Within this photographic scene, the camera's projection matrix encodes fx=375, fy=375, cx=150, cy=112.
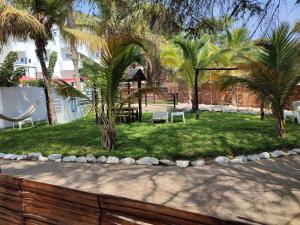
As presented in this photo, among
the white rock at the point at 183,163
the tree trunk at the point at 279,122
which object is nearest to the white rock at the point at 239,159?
the white rock at the point at 183,163

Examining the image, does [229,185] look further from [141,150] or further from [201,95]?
[201,95]

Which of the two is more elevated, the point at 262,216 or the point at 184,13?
the point at 184,13

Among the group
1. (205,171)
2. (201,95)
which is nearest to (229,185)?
(205,171)

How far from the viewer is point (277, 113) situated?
10.2 m

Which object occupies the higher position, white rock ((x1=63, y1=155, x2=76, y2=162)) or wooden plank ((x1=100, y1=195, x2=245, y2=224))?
wooden plank ((x1=100, y1=195, x2=245, y2=224))

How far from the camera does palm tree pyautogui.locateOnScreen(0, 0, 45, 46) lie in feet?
38.0

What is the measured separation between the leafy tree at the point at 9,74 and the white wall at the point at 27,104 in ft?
1.62

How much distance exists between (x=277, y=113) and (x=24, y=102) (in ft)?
37.4

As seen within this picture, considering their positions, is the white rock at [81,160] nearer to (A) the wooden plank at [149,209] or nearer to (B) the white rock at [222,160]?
(B) the white rock at [222,160]

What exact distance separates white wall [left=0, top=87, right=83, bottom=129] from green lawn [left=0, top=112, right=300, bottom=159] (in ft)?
11.4

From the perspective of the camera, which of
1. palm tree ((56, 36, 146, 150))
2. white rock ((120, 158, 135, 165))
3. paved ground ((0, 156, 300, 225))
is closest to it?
paved ground ((0, 156, 300, 225))

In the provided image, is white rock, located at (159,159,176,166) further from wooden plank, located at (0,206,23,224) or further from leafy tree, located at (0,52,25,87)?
leafy tree, located at (0,52,25,87)

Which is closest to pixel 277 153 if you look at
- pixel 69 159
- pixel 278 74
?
pixel 278 74

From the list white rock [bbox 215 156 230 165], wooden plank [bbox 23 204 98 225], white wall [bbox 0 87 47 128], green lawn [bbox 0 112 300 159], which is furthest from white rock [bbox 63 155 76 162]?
white wall [bbox 0 87 47 128]
